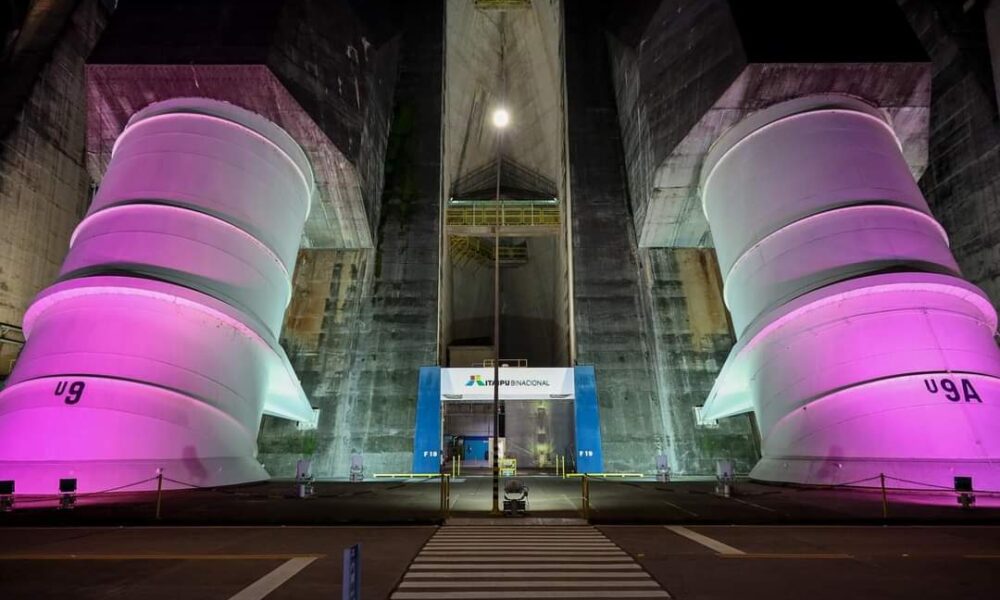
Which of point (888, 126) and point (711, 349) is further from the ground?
point (888, 126)

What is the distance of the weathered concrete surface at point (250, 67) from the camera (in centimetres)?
1955

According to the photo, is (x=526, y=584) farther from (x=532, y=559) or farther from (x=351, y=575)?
(x=351, y=575)

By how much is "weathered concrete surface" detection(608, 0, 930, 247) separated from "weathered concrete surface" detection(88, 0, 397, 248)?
1230 centimetres

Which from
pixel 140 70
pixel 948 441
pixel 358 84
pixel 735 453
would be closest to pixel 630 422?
pixel 735 453

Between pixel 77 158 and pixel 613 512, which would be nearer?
pixel 613 512

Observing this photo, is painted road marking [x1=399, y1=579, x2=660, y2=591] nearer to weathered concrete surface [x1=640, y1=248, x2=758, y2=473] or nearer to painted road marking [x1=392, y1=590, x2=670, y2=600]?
painted road marking [x1=392, y1=590, x2=670, y2=600]

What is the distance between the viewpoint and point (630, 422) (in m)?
25.5

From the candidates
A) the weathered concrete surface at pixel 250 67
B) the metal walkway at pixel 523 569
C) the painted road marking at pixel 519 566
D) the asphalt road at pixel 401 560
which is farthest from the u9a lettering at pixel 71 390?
the painted road marking at pixel 519 566

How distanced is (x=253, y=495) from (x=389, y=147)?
20990mm

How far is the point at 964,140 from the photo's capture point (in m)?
23.7

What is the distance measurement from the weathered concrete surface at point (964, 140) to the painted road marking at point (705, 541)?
1959cm

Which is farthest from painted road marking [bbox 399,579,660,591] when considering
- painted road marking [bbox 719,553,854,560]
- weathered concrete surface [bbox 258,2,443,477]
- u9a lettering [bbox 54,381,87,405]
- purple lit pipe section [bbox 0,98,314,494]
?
weathered concrete surface [bbox 258,2,443,477]

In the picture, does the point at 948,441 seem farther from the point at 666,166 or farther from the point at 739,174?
the point at 666,166

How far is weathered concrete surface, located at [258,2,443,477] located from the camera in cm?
2484
